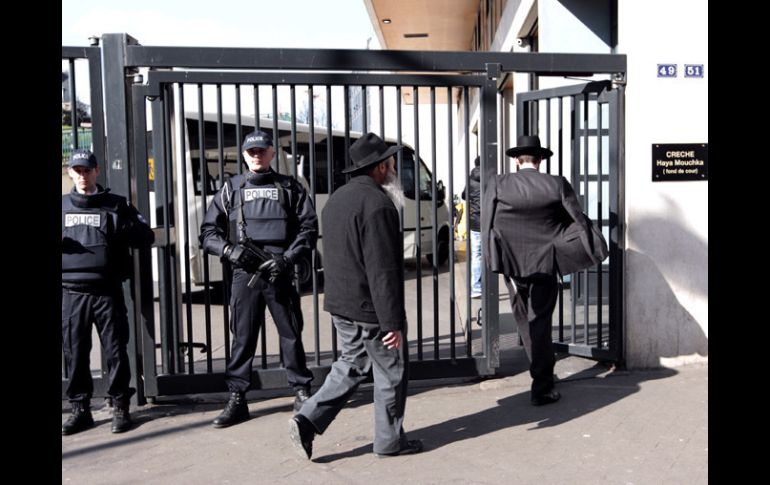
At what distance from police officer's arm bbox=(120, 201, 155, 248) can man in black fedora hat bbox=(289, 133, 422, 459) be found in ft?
4.62

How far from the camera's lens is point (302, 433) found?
179 inches

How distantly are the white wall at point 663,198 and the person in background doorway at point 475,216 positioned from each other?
1.32 meters

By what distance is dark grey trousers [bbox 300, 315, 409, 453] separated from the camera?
4.59 meters

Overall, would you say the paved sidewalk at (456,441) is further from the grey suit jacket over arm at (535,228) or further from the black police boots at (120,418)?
the grey suit jacket over arm at (535,228)

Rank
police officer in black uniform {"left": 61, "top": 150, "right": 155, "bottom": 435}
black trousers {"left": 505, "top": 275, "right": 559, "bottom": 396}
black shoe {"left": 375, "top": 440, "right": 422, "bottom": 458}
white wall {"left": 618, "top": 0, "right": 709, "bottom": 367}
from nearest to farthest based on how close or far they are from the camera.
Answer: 1. black shoe {"left": 375, "top": 440, "right": 422, "bottom": 458}
2. police officer in black uniform {"left": 61, "top": 150, "right": 155, "bottom": 435}
3. black trousers {"left": 505, "top": 275, "right": 559, "bottom": 396}
4. white wall {"left": 618, "top": 0, "right": 709, "bottom": 367}

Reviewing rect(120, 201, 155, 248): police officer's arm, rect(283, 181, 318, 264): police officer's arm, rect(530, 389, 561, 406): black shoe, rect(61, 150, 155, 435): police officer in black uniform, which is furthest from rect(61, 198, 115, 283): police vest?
rect(530, 389, 561, 406): black shoe

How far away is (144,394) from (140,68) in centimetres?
231

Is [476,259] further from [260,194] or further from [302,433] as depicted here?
[302,433]

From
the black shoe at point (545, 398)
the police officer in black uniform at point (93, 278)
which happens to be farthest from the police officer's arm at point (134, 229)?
the black shoe at point (545, 398)

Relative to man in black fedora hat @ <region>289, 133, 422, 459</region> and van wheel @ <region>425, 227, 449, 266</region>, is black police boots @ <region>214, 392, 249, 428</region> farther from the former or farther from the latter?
van wheel @ <region>425, 227, 449, 266</region>

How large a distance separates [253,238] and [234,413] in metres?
1.16

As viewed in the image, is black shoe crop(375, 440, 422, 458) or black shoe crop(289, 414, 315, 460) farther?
black shoe crop(375, 440, 422, 458)
